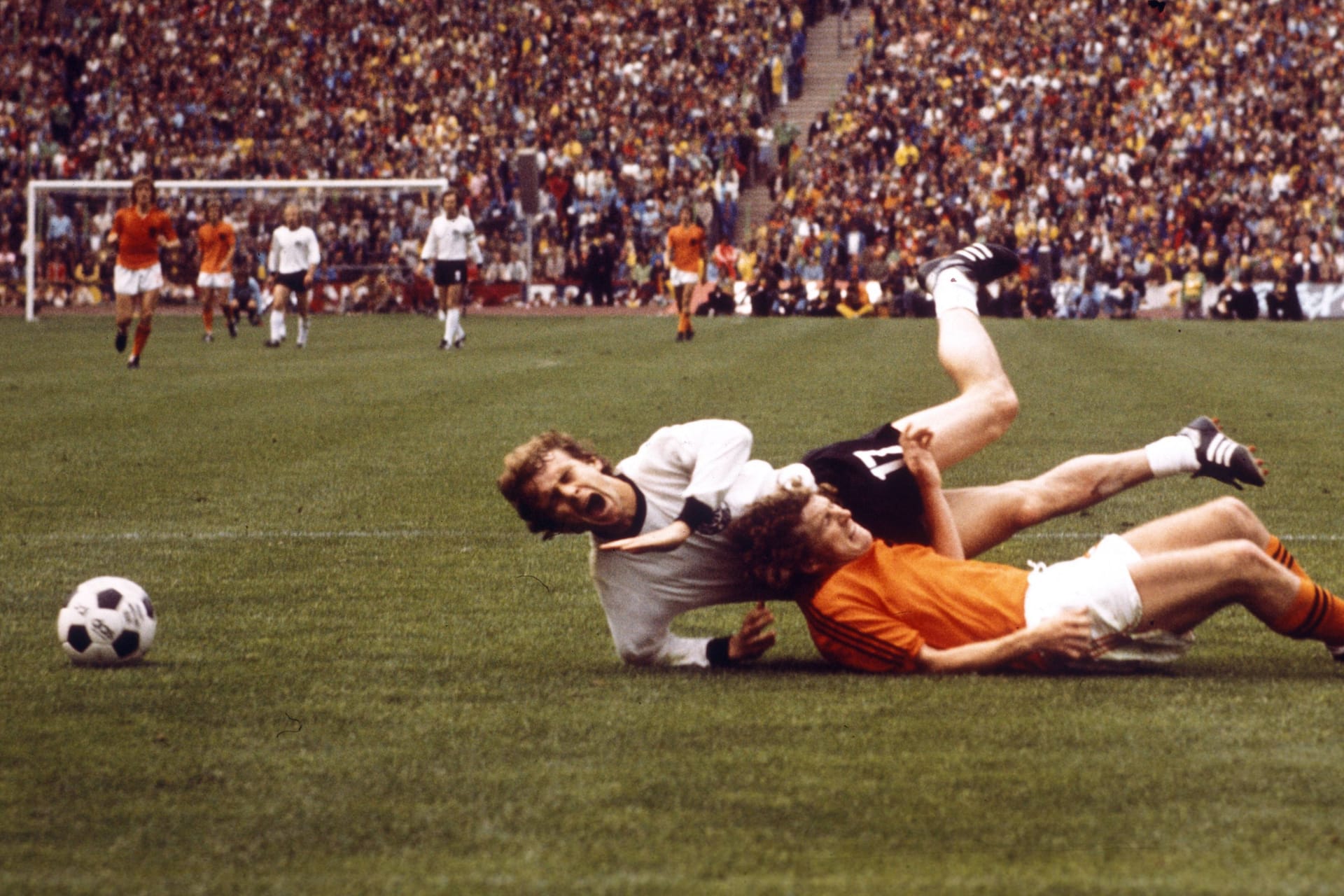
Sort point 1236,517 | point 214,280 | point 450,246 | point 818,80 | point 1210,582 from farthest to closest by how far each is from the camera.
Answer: point 818,80, point 214,280, point 450,246, point 1236,517, point 1210,582

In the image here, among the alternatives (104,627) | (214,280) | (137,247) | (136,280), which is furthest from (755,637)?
(214,280)

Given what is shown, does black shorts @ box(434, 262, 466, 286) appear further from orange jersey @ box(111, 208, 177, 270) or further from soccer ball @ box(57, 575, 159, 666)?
soccer ball @ box(57, 575, 159, 666)

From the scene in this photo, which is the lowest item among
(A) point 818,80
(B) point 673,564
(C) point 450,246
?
(B) point 673,564

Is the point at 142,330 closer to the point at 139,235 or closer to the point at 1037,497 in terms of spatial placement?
the point at 139,235

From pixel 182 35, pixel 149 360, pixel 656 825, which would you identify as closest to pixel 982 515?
pixel 656 825

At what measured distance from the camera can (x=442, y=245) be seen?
86.3 ft

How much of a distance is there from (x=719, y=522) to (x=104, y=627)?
2.09 m

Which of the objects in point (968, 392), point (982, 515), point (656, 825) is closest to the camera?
point (656, 825)

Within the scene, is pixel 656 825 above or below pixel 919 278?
below

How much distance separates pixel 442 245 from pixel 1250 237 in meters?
18.4

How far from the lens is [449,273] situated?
2580 cm

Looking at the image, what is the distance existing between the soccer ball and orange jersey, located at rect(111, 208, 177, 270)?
16673 millimetres

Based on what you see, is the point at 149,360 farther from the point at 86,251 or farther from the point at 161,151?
the point at 161,151

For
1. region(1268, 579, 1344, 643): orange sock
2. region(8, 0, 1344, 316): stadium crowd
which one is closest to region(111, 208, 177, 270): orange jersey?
region(8, 0, 1344, 316): stadium crowd
